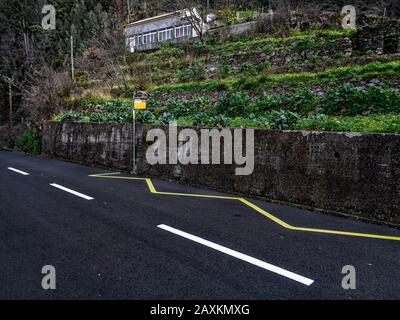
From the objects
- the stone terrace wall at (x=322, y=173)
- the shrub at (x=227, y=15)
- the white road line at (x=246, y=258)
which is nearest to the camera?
the white road line at (x=246, y=258)

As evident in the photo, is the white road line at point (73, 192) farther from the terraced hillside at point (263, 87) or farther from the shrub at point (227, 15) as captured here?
the shrub at point (227, 15)

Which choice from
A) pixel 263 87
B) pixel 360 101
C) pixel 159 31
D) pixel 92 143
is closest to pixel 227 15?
pixel 159 31

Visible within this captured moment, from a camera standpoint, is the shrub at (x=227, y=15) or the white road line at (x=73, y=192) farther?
the shrub at (x=227, y=15)

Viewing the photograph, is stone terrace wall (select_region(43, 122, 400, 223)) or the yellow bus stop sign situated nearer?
stone terrace wall (select_region(43, 122, 400, 223))

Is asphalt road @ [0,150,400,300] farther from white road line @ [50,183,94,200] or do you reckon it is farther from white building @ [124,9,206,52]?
white building @ [124,9,206,52]

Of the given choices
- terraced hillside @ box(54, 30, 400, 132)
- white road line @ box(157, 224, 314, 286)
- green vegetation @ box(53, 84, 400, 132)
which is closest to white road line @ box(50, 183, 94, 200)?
white road line @ box(157, 224, 314, 286)

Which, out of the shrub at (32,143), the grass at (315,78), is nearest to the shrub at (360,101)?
the grass at (315,78)

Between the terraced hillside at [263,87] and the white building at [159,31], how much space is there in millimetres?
6016

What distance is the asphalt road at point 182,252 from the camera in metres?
3.42

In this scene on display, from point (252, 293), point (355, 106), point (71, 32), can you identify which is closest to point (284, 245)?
point (252, 293)

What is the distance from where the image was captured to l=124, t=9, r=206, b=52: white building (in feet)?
118

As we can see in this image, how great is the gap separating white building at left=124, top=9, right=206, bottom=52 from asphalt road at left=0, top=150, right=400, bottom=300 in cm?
3087

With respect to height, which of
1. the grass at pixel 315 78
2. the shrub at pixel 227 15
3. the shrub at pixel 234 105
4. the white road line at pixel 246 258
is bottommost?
the white road line at pixel 246 258

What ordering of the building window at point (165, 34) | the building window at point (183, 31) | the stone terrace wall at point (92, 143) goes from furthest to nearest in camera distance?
the building window at point (165, 34) → the building window at point (183, 31) → the stone terrace wall at point (92, 143)
